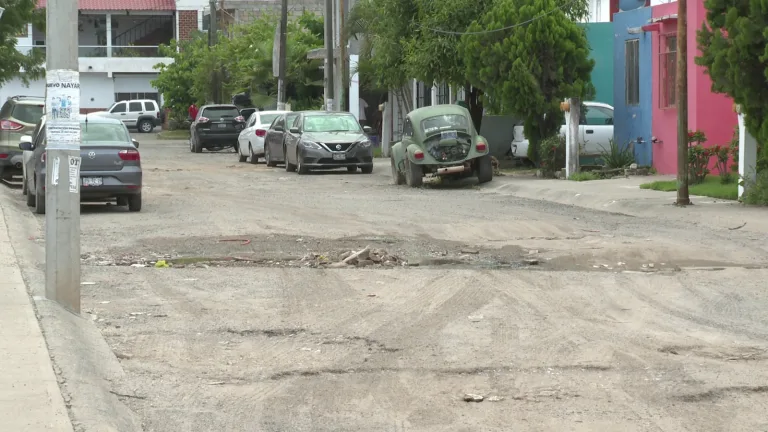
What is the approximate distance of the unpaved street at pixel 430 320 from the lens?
716cm

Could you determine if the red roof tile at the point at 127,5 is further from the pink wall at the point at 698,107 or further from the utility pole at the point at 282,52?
the pink wall at the point at 698,107

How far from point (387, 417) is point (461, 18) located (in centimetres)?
2428

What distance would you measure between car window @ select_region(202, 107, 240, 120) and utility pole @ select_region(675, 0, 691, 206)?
26.3m

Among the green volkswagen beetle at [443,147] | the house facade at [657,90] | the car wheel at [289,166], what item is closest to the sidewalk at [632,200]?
the green volkswagen beetle at [443,147]

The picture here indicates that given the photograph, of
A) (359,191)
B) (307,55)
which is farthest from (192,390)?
(307,55)

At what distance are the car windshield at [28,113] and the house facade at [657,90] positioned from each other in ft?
42.3

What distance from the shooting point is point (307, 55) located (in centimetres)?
4666

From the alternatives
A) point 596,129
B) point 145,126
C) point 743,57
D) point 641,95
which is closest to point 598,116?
point 596,129

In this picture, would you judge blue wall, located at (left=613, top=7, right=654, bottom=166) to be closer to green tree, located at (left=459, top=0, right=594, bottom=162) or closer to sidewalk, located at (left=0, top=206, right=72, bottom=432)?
green tree, located at (left=459, top=0, right=594, bottom=162)

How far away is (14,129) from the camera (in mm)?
25688

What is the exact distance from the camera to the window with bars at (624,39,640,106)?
2784cm

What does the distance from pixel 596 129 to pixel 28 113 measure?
13.1 m

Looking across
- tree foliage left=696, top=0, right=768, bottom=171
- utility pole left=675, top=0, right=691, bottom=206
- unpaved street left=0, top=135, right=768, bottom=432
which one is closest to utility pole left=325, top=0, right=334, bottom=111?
unpaved street left=0, top=135, right=768, bottom=432

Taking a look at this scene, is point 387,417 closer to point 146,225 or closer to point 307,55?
point 146,225
